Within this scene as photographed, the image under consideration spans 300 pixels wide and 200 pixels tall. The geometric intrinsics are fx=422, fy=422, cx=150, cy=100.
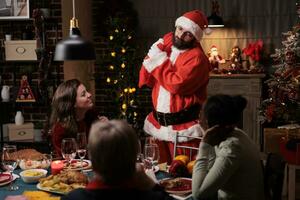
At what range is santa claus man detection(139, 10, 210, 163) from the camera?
10.4 ft

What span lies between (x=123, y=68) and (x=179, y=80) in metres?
1.90

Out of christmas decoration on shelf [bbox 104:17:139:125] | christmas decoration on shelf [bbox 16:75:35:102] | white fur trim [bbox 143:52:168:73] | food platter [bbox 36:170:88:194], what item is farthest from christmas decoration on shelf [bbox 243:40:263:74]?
food platter [bbox 36:170:88:194]

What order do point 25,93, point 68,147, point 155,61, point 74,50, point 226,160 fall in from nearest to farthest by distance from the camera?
point 226,160
point 74,50
point 68,147
point 155,61
point 25,93

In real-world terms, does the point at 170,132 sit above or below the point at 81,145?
below

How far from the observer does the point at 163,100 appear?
3.29 m

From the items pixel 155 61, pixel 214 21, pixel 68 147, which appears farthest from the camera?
pixel 214 21

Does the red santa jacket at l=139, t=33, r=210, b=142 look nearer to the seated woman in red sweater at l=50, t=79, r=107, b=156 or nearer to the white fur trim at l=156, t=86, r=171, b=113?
the white fur trim at l=156, t=86, r=171, b=113

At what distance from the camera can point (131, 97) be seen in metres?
5.01

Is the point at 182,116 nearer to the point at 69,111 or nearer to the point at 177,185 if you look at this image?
the point at 69,111

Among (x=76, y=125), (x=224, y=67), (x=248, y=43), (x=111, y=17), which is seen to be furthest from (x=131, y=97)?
(x=76, y=125)

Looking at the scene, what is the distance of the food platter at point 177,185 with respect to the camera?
191cm

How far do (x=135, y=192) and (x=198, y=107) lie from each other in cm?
203

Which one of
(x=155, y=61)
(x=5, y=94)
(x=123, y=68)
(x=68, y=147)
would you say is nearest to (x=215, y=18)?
(x=123, y=68)

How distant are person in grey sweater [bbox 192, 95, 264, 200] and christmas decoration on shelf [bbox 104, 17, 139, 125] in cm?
294
